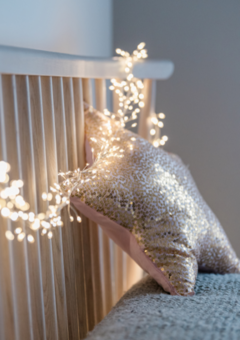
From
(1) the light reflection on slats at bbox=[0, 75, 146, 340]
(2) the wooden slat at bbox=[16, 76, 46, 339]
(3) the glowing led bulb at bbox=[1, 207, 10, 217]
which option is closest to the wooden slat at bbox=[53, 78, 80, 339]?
(1) the light reflection on slats at bbox=[0, 75, 146, 340]

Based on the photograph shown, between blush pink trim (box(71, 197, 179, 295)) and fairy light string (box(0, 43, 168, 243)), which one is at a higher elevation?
fairy light string (box(0, 43, 168, 243))

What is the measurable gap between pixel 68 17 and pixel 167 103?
59 centimetres

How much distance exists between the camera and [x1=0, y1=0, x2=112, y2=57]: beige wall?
77 cm

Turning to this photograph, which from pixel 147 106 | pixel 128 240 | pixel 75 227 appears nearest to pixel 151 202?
pixel 128 240

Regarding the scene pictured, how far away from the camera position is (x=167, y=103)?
1.45 metres

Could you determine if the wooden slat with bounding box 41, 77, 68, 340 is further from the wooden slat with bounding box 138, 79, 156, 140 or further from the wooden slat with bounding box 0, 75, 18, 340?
the wooden slat with bounding box 138, 79, 156, 140

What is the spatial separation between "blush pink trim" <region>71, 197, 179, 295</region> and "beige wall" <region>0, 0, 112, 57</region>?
0.42 metres

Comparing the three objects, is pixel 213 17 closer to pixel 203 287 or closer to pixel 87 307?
pixel 203 287

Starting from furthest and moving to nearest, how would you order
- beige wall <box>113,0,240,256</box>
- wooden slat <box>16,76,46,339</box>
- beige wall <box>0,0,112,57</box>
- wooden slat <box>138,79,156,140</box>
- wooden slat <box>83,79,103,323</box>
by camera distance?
beige wall <box>113,0,240,256</box> < wooden slat <box>138,79,156,140</box> < wooden slat <box>83,79,103,323</box> < beige wall <box>0,0,112,57</box> < wooden slat <box>16,76,46,339</box>

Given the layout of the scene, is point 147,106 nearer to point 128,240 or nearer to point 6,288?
point 128,240

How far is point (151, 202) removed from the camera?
2.61 feet

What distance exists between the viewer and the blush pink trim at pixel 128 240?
30.4 inches

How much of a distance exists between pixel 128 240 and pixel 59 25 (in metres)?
0.64

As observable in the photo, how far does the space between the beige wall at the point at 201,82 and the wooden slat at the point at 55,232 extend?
2.56 feet
